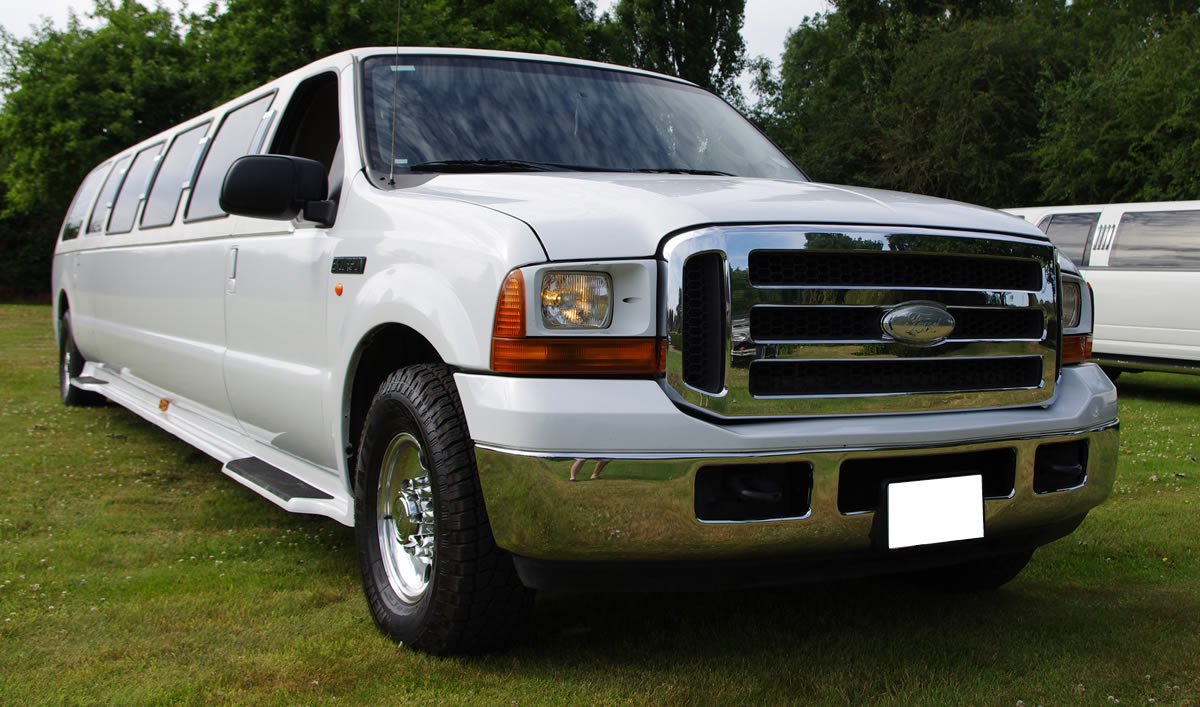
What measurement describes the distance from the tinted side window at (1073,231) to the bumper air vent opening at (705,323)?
29.6 ft

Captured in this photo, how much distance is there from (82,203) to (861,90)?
28060 mm

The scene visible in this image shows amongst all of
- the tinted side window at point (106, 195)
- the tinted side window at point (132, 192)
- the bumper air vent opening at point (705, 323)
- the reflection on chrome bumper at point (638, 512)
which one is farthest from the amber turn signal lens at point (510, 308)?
the tinted side window at point (106, 195)

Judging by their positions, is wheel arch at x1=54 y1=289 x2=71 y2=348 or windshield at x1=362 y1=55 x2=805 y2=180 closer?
windshield at x1=362 y1=55 x2=805 y2=180

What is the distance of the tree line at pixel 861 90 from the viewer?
20.9m

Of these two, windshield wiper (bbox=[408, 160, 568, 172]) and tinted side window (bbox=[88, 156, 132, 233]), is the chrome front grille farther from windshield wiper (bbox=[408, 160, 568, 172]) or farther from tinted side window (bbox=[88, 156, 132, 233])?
tinted side window (bbox=[88, 156, 132, 233])

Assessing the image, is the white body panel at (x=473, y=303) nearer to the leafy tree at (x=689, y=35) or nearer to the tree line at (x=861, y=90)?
the tree line at (x=861, y=90)

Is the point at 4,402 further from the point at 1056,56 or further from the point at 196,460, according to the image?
the point at 1056,56

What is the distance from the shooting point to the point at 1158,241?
32.2 feet

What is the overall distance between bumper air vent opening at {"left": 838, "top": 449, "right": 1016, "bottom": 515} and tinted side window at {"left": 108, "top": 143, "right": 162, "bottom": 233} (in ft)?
16.0

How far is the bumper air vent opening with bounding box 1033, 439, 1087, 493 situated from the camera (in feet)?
9.43

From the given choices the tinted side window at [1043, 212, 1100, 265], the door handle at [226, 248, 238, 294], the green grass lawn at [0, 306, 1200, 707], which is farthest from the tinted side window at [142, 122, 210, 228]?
the tinted side window at [1043, 212, 1100, 265]

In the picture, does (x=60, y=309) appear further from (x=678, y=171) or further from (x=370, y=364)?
(x=678, y=171)

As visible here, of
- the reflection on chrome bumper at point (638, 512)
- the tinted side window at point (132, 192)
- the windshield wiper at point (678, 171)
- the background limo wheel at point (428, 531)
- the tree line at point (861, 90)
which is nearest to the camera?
the reflection on chrome bumper at point (638, 512)

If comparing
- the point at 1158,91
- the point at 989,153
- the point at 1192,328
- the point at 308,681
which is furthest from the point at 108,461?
the point at 989,153
